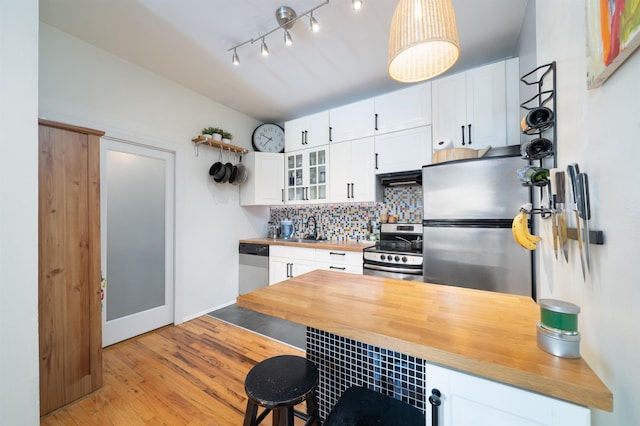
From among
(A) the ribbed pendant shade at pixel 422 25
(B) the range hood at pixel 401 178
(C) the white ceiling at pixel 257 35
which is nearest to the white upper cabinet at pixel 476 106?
(C) the white ceiling at pixel 257 35

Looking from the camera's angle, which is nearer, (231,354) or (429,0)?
(429,0)

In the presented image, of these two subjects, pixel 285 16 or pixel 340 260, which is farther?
pixel 340 260

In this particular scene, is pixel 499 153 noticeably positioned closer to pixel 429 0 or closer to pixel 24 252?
pixel 429 0

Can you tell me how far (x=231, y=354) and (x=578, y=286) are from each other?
2.37 meters

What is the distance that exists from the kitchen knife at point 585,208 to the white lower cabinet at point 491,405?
411mm

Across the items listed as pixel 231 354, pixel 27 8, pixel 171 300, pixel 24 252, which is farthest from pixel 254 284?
pixel 27 8

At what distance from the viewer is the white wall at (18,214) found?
1136 mm

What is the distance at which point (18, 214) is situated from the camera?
3.89 feet

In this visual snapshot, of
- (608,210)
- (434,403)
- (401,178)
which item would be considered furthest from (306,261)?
(608,210)

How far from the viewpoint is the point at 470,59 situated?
7.60ft

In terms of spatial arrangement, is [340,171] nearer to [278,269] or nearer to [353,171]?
[353,171]

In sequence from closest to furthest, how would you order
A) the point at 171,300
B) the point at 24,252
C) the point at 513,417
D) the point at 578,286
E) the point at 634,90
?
the point at 634,90, the point at 513,417, the point at 578,286, the point at 24,252, the point at 171,300

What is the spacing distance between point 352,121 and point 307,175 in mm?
906

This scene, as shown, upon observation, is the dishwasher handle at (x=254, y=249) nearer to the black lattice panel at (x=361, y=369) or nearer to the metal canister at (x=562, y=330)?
the black lattice panel at (x=361, y=369)
